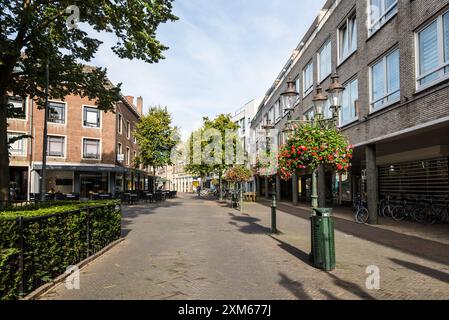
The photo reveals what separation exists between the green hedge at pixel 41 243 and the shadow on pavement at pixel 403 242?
743 centimetres

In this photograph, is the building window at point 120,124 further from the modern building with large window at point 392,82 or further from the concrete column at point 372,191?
the concrete column at point 372,191

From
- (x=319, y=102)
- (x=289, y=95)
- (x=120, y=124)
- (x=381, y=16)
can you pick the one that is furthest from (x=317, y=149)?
(x=120, y=124)

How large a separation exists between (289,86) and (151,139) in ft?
86.3

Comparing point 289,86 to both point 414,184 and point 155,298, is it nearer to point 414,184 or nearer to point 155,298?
point 155,298

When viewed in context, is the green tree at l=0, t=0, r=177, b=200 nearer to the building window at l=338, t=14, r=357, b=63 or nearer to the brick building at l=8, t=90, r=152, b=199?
the building window at l=338, t=14, r=357, b=63

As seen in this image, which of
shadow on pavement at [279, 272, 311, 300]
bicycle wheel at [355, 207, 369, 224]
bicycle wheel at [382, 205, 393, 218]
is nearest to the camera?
shadow on pavement at [279, 272, 311, 300]

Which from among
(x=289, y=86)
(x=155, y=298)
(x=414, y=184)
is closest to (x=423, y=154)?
(x=414, y=184)

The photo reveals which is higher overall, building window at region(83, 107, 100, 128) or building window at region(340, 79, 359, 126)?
building window at region(83, 107, 100, 128)

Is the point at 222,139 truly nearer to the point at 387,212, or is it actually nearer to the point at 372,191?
the point at 387,212

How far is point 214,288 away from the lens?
203 inches

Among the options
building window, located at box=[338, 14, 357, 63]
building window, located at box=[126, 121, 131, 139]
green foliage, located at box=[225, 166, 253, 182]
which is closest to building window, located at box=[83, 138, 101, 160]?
building window, located at box=[126, 121, 131, 139]

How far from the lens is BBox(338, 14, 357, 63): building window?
1560cm

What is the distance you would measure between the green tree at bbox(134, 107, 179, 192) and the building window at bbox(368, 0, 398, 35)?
2305 centimetres

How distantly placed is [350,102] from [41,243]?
14609mm
